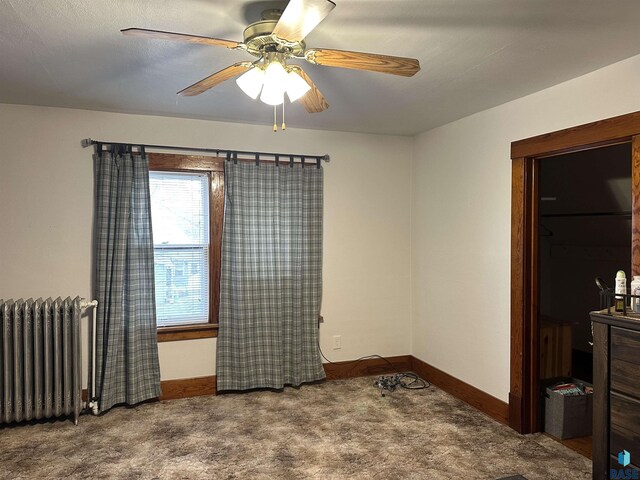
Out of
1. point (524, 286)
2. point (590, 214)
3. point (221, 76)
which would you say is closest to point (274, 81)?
point (221, 76)

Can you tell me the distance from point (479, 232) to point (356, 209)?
1.22 meters

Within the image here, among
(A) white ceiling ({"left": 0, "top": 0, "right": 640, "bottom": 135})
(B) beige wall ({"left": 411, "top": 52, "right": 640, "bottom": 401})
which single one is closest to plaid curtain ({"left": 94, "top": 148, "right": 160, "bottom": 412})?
(A) white ceiling ({"left": 0, "top": 0, "right": 640, "bottom": 135})

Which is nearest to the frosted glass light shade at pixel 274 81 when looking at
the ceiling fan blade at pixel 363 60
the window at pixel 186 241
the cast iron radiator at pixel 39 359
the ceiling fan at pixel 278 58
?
the ceiling fan at pixel 278 58

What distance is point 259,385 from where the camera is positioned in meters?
3.79

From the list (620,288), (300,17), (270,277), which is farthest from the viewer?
(270,277)

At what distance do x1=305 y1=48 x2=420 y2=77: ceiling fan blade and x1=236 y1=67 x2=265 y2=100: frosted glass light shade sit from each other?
0.24 m

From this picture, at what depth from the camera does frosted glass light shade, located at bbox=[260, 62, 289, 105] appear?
1835mm

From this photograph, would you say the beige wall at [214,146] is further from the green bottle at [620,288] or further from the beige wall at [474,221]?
the green bottle at [620,288]

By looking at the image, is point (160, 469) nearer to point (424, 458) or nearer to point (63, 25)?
point (424, 458)

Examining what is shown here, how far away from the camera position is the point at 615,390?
2053 mm

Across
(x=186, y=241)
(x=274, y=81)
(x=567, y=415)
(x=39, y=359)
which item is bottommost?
(x=567, y=415)

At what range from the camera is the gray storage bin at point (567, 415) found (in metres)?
2.95

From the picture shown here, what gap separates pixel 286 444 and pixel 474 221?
2176 mm

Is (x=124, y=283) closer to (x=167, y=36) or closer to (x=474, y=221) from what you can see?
(x=167, y=36)
